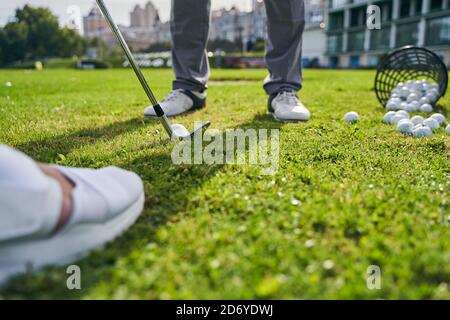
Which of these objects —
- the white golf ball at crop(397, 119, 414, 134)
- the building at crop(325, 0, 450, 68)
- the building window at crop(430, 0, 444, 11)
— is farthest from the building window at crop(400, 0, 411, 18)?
the white golf ball at crop(397, 119, 414, 134)

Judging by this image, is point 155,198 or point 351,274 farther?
point 155,198

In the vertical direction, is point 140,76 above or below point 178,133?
above

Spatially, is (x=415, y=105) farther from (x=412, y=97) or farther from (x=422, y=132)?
(x=422, y=132)

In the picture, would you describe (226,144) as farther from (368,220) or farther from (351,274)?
(351,274)

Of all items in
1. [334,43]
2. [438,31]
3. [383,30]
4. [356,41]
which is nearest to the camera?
[438,31]

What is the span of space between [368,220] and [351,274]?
0.34m

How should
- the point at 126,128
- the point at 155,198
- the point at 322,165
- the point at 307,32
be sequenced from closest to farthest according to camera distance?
the point at 155,198 → the point at 322,165 → the point at 126,128 → the point at 307,32

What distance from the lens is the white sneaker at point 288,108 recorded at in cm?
308

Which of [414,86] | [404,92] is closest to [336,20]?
[414,86]

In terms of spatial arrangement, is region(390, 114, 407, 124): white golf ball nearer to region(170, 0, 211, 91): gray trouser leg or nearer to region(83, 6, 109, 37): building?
region(170, 0, 211, 91): gray trouser leg

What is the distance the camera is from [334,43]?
140 ft

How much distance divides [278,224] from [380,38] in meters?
38.1

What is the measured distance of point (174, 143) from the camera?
2330 millimetres
